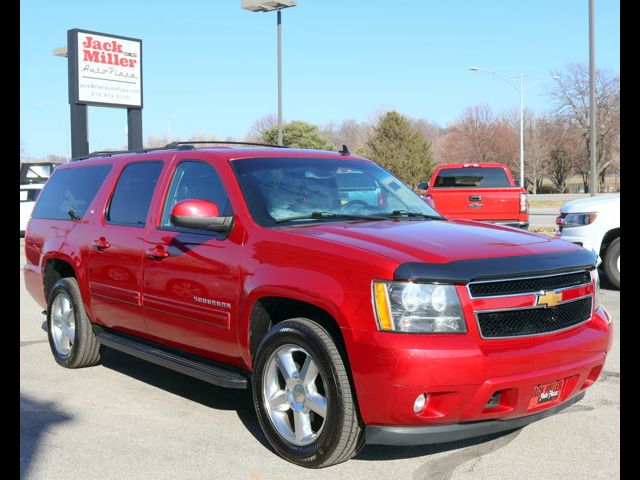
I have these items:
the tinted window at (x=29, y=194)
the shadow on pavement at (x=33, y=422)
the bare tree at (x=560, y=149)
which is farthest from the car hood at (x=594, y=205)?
the bare tree at (x=560, y=149)

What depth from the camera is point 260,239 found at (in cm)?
459

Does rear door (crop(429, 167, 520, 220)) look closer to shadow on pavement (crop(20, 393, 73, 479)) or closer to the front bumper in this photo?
shadow on pavement (crop(20, 393, 73, 479))

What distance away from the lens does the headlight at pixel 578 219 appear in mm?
10469

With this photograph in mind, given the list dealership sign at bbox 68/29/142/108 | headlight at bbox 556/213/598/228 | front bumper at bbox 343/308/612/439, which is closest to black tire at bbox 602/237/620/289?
headlight at bbox 556/213/598/228

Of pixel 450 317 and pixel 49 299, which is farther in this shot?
pixel 49 299

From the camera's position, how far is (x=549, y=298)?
4027mm

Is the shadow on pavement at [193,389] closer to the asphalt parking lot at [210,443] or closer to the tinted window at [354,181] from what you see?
the asphalt parking lot at [210,443]

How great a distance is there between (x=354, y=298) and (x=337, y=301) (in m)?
Answer: 0.11

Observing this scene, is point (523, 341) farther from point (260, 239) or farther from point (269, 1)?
point (269, 1)

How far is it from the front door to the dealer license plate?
1813mm

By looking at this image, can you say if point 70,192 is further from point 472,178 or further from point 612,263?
point 472,178

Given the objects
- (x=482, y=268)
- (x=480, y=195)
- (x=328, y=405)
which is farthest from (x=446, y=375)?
(x=480, y=195)
